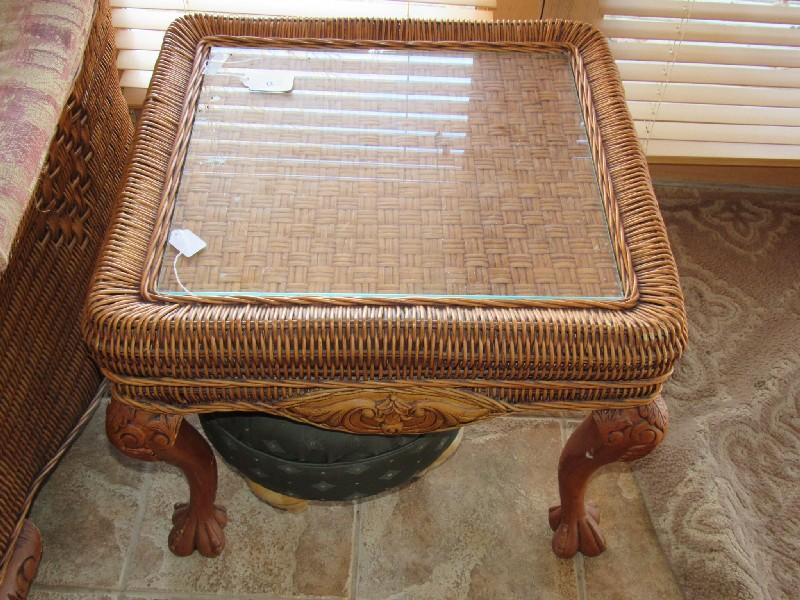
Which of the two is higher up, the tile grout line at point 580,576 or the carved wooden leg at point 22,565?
the carved wooden leg at point 22,565

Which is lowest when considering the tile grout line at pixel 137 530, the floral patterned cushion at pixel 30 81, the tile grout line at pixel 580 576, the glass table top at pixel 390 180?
the tile grout line at pixel 137 530

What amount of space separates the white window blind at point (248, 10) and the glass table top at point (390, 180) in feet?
Answer: 1.03

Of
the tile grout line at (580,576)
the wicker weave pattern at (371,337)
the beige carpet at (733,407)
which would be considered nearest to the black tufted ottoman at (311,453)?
the wicker weave pattern at (371,337)

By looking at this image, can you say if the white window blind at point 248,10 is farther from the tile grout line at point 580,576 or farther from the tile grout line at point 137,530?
the tile grout line at point 580,576

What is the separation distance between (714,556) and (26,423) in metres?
0.84

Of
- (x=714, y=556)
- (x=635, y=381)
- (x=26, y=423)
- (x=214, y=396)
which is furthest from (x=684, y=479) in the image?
(x=26, y=423)

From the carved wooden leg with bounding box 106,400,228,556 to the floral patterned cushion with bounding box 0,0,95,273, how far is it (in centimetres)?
20

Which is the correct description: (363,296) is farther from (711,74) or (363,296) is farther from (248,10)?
(711,74)

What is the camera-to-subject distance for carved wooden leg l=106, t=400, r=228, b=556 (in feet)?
2.73

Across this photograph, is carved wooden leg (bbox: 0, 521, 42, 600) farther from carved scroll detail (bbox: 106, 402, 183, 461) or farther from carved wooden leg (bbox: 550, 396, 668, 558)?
carved wooden leg (bbox: 550, 396, 668, 558)

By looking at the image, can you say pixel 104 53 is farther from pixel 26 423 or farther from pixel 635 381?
pixel 635 381

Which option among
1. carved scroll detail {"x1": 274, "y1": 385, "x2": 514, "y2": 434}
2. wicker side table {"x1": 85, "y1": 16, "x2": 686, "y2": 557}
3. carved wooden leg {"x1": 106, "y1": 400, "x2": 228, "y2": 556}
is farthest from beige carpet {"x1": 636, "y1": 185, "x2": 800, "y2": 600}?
carved wooden leg {"x1": 106, "y1": 400, "x2": 228, "y2": 556}

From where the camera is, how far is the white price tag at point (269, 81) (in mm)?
980

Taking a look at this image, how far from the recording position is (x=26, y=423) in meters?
0.96
